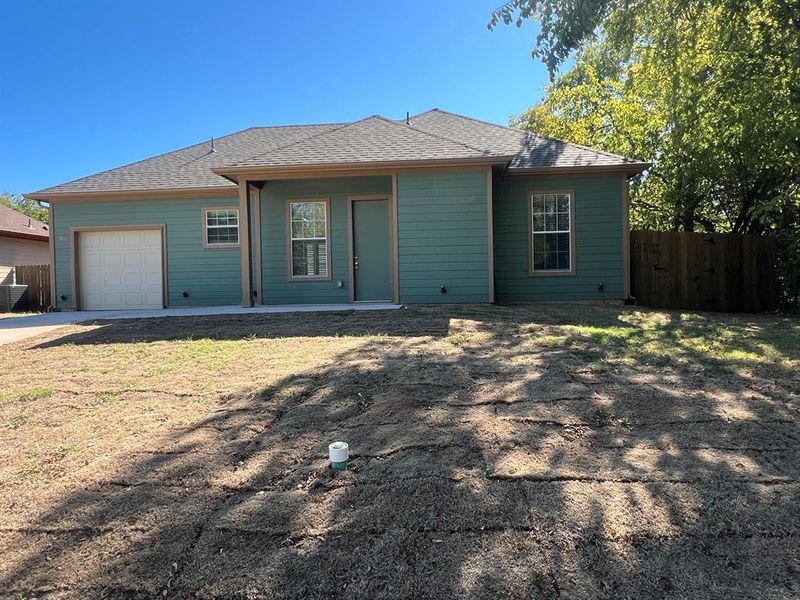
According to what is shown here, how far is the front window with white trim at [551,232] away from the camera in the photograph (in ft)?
37.4

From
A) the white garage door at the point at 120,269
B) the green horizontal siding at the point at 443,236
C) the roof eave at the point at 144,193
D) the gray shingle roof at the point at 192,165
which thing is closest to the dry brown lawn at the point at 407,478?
the green horizontal siding at the point at 443,236

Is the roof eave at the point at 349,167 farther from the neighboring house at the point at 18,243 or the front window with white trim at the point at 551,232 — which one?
the neighboring house at the point at 18,243

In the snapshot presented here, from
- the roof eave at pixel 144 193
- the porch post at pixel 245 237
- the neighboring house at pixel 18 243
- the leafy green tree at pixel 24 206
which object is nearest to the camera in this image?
the porch post at pixel 245 237

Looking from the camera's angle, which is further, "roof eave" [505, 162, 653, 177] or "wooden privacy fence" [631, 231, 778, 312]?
"wooden privacy fence" [631, 231, 778, 312]

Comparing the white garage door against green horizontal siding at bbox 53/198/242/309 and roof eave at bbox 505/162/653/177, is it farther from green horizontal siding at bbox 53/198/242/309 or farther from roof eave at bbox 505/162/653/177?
roof eave at bbox 505/162/653/177

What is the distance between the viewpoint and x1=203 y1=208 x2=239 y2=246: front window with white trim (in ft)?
39.9

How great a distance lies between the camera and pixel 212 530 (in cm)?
228

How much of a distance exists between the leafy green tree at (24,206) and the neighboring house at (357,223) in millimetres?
34096

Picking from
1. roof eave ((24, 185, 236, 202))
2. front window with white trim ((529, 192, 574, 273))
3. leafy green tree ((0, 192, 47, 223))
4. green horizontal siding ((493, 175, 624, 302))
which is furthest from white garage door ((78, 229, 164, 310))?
leafy green tree ((0, 192, 47, 223))

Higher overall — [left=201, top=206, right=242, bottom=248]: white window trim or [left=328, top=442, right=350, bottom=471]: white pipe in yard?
[left=201, top=206, right=242, bottom=248]: white window trim

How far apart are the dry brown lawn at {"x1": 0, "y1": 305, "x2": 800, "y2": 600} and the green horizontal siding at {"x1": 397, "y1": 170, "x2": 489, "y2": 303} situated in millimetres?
4884

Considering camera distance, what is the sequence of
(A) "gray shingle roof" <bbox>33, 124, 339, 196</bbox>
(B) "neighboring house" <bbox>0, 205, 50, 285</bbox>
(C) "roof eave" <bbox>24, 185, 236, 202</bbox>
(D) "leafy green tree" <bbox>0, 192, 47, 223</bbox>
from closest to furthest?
(C) "roof eave" <bbox>24, 185, 236, 202</bbox>
(A) "gray shingle roof" <bbox>33, 124, 339, 196</bbox>
(B) "neighboring house" <bbox>0, 205, 50, 285</bbox>
(D) "leafy green tree" <bbox>0, 192, 47, 223</bbox>

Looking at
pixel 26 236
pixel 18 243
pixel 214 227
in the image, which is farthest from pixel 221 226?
pixel 18 243

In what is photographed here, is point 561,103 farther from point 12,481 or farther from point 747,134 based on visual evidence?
point 12,481
